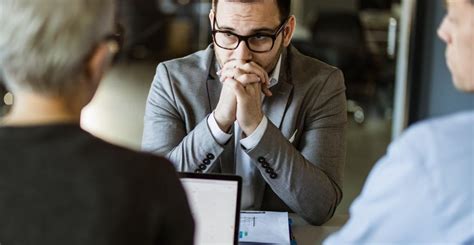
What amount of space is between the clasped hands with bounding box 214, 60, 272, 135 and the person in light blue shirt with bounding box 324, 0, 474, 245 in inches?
29.7

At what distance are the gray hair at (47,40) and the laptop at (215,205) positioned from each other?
585 mm

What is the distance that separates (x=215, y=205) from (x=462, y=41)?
2.14 feet

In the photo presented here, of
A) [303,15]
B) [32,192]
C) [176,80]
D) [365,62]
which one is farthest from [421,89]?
[32,192]

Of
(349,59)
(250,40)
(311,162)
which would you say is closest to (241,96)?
(250,40)

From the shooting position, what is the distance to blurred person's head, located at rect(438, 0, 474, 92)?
3.54 ft

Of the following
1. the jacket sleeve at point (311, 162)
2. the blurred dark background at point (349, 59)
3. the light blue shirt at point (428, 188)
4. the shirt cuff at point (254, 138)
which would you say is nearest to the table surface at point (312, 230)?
the jacket sleeve at point (311, 162)

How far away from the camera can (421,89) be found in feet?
14.4

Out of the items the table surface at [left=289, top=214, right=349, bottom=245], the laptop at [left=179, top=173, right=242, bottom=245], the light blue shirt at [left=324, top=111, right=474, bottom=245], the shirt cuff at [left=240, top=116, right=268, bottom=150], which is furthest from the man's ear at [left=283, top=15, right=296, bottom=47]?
the light blue shirt at [left=324, top=111, right=474, bottom=245]

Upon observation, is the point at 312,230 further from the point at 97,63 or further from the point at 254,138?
the point at 97,63

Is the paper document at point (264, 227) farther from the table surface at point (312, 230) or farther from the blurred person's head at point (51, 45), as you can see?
the blurred person's head at point (51, 45)

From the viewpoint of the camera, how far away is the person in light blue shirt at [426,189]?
98 cm

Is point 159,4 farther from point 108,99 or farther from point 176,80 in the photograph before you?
point 176,80

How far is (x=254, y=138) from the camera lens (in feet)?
5.84

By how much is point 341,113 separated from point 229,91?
0.37 meters
